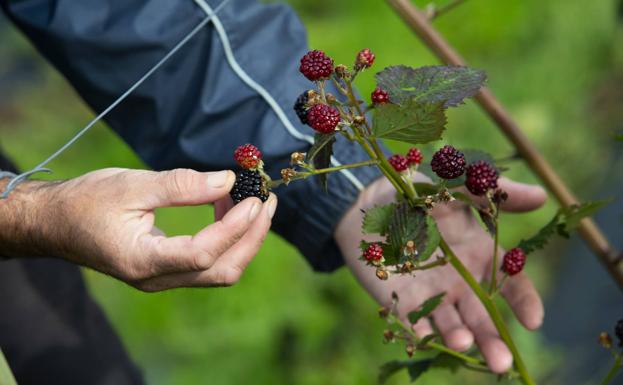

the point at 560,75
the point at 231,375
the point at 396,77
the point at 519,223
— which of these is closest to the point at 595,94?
the point at 560,75

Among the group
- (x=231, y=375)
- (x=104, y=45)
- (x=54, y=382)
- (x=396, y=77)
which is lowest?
(x=231, y=375)

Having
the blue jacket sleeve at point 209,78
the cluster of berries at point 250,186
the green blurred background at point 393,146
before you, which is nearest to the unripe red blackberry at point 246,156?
the cluster of berries at point 250,186

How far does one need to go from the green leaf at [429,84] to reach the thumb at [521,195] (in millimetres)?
412

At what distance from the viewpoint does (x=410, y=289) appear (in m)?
1.16

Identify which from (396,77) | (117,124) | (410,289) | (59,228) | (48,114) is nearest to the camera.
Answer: (396,77)

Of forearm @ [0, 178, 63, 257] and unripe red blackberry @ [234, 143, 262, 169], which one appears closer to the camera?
unripe red blackberry @ [234, 143, 262, 169]

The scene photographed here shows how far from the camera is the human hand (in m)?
0.76

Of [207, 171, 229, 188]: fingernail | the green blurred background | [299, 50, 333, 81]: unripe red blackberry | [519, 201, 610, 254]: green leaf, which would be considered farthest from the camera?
the green blurred background

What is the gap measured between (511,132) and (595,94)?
1859 mm

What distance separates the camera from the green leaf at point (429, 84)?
69 cm

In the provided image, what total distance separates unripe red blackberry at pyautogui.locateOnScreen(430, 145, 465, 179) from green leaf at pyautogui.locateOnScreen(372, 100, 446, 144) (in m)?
0.02

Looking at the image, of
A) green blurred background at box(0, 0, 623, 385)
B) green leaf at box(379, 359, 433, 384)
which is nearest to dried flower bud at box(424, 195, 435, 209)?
green leaf at box(379, 359, 433, 384)

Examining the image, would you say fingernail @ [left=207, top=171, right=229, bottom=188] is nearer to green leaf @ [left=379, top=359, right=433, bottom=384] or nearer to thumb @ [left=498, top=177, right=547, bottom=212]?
green leaf @ [left=379, top=359, right=433, bottom=384]

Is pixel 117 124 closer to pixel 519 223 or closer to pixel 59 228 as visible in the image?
pixel 59 228
